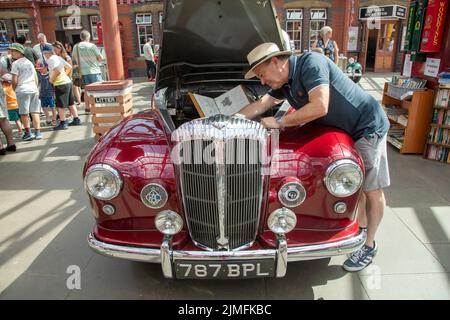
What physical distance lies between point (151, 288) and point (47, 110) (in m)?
6.39

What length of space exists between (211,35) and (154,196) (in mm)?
2512

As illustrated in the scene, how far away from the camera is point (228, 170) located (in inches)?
81.3

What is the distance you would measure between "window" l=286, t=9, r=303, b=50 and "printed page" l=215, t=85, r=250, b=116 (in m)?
14.7

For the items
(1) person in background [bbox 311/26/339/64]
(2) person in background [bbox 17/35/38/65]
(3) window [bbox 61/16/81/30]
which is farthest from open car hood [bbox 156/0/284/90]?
(3) window [bbox 61/16/81/30]

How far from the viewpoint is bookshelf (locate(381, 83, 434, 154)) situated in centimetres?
496

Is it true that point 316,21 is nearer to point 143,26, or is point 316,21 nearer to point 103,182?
point 143,26

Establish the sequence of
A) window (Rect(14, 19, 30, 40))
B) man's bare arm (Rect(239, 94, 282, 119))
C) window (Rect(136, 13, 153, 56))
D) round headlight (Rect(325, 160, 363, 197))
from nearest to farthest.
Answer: round headlight (Rect(325, 160, 363, 197))
man's bare arm (Rect(239, 94, 282, 119))
window (Rect(136, 13, 153, 56))
window (Rect(14, 19, 30, 40))

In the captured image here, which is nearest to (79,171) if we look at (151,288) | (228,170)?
(151,288)

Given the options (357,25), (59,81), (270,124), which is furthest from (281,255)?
(357,25)

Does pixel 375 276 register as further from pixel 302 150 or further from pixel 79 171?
pixel 79 171

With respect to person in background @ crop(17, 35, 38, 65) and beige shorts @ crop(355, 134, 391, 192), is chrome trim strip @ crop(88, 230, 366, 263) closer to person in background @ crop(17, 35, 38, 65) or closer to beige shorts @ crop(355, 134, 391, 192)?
beige shorts @ crop(355, 134, 391, 192)

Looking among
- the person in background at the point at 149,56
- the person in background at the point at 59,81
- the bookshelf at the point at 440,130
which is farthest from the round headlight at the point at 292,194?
the person in background at the point at 149,56

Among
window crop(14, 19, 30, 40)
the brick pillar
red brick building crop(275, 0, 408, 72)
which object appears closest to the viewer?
the brick pillar

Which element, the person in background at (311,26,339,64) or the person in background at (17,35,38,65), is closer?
the person in background at (17,35,38,65)
